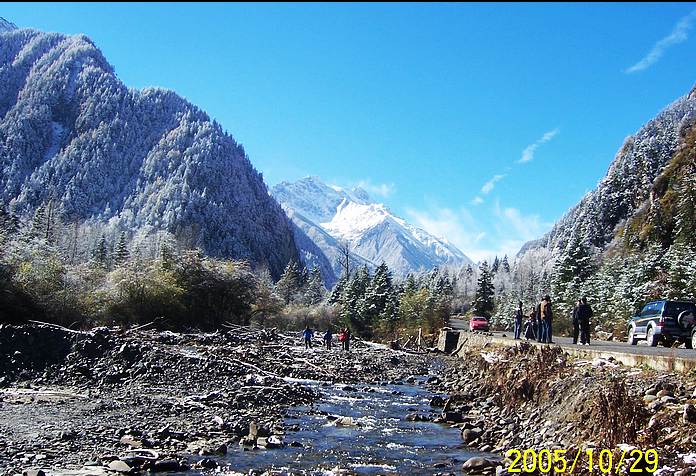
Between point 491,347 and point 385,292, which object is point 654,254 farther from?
point 385,292

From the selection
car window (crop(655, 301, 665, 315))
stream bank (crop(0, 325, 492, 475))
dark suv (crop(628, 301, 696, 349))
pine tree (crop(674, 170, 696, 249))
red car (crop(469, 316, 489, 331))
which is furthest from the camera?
red car (crop(469, 316, 489, 331))

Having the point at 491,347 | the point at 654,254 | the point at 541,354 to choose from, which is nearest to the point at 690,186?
the point at 654,254

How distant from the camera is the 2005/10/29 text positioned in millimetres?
8578

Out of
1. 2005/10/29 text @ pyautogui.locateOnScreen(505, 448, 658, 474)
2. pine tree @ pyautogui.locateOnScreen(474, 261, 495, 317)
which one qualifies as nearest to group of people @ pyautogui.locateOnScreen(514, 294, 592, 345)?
2005/10/29 text @ pyautogui.locateOnScreen(505, 448, 658, 474)

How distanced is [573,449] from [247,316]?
49756 millimetres

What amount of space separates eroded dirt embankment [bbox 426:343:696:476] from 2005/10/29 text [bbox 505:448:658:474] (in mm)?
70

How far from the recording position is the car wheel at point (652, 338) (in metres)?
22.4

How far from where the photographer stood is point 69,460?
37.2 feet

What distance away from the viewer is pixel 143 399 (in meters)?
Result: 18.3

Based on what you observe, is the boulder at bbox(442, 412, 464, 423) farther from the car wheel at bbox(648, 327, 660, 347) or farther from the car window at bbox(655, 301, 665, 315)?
the car window at bbox(655, 301, 665, 315)

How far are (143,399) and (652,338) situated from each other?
20.2 meters

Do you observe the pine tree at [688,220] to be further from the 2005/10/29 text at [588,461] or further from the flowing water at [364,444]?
the 2005/10/29 text at [588,461]

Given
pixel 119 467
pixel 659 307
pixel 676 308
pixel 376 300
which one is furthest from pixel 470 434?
pixel 376 300

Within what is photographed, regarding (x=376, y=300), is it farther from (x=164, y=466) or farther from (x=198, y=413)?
(x=164, y=466)
